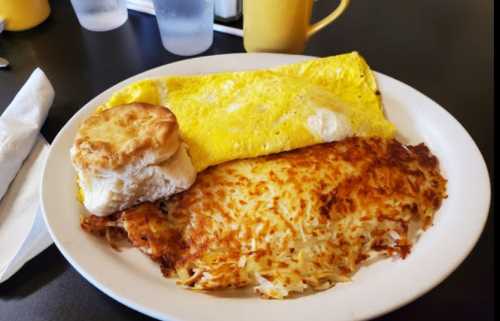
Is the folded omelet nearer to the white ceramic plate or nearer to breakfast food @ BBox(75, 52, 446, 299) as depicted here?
breakfast food @ BBox(75, 52, 446, 299)

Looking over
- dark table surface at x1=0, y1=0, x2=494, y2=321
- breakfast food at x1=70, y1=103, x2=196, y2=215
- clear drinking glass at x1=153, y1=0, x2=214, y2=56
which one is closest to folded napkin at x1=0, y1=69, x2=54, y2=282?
dark table surface at x1=0, y1=0, x2=494, y2=321

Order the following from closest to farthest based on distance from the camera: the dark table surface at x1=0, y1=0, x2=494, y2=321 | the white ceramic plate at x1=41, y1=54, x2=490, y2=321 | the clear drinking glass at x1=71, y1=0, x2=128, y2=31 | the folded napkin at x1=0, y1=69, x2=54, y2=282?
the white ceramic plate at x1=41, y1=54, x2=490, y2=321, the folded napkin at x1=0, y1=69, x2=54, y2=282, the dark table surface at x1=0, y1=0, x2=494, y2=321, the clear drinking glass at x1=71, y1=0, x2=128, y2=31

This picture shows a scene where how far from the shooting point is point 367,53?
143 centimetres

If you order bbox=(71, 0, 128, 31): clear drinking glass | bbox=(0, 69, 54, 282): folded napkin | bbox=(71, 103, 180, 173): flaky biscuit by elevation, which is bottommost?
bbox=(0, 69, 54, 282): folded napkin

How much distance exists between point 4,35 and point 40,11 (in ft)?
0.46

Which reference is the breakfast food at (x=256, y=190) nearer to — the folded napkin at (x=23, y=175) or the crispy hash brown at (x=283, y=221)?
the crispy hash brown at (x=283, y=221)

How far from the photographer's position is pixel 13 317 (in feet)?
2.55

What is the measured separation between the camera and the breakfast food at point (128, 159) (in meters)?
0.77

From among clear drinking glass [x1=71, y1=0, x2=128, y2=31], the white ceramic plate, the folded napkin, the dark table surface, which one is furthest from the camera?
clear drinking glass [x1=71, y1=0, x2=128, y2=31]

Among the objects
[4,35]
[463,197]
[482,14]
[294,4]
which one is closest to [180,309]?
[463,197]

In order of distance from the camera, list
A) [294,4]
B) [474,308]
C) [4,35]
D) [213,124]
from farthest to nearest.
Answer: [4,35] → [294,4] → [213,124] → [474,308]

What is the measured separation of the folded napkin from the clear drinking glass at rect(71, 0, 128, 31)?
0.40 meters

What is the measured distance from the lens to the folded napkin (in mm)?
856

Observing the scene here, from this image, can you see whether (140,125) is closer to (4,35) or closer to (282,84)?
(282,84)
